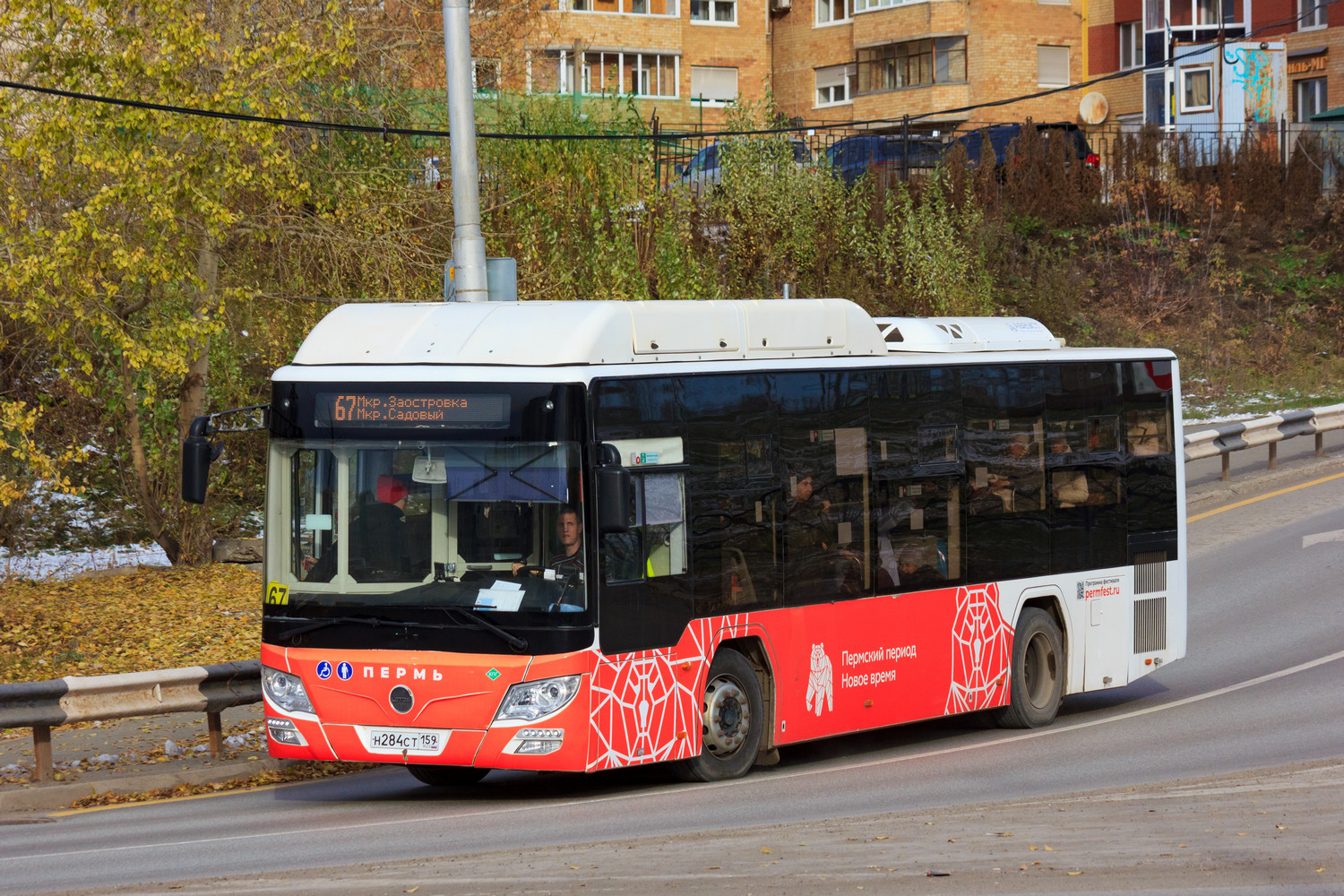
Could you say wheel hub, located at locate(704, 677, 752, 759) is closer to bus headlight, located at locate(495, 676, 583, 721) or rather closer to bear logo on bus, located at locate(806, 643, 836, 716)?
bear logo on bus, located at locate(806, 643, 836, 716)

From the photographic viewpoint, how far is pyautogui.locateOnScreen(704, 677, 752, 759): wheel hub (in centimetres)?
1120

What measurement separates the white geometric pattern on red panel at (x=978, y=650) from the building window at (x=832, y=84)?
176ft

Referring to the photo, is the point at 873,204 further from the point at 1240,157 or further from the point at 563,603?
the point at 563,603

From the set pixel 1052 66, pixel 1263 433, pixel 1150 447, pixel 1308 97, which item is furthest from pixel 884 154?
pixel 1052 66

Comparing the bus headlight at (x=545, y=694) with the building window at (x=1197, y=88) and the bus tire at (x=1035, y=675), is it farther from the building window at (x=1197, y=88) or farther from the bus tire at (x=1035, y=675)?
the building window at (x=1197, y=88)

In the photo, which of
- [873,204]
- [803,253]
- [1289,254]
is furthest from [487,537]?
[1289,254]

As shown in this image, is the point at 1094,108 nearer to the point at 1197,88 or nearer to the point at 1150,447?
the point at 1197,88

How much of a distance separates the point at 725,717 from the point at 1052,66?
185ft

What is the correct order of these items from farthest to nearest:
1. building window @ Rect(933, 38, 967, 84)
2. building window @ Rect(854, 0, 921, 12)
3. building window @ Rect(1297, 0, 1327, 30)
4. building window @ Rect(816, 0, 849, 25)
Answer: building window @ Rect(816, 0, 849, 25) → building window @ Rect(854, 0, 921, 12) → building window @ Rect(933, 38, 967, 84) → building window @ Rect(1297, 0, 1327, 30)

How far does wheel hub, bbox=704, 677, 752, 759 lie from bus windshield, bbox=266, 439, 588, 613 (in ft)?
4.72

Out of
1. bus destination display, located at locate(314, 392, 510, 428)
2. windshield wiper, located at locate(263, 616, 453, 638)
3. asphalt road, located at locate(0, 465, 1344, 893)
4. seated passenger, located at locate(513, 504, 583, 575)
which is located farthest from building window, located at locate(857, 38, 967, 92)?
windshield wiper, located at locate(263, 616, 453, 638)

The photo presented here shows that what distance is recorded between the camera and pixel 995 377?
1355cm

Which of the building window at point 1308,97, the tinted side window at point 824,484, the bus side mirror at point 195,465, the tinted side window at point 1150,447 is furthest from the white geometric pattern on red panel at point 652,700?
the building window at point 1308,97

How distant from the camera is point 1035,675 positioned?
14250 millimetres
